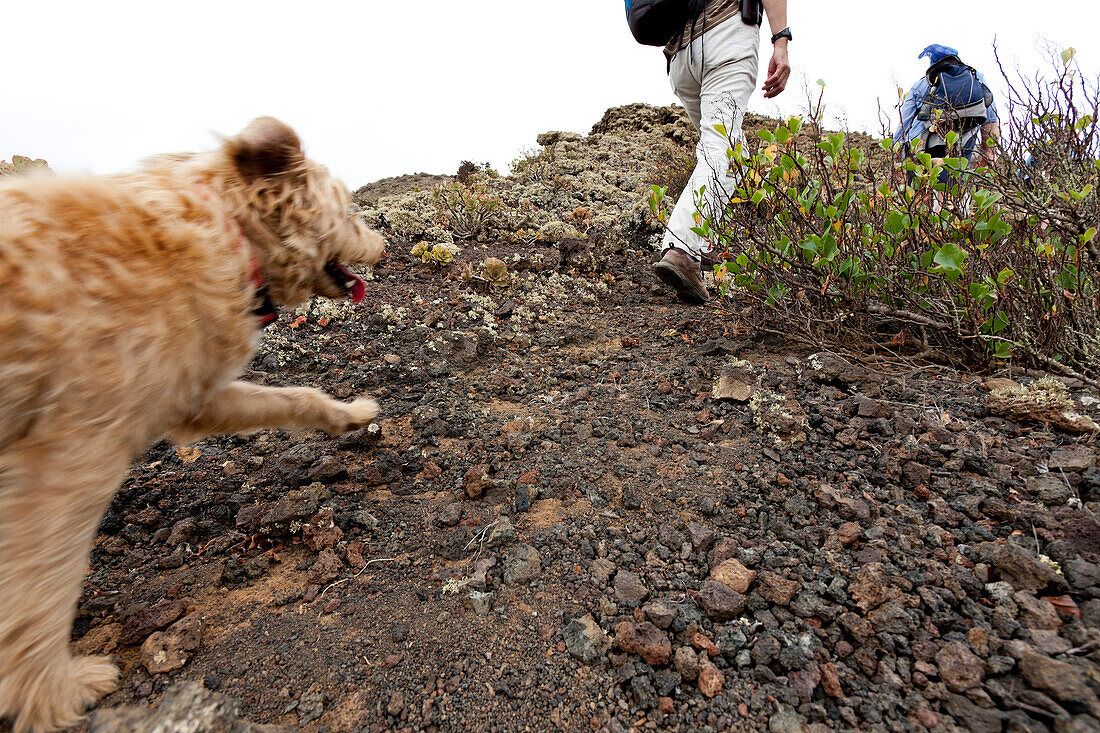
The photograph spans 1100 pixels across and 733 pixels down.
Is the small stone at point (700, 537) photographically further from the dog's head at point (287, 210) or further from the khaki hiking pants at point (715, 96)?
the khaki hiking pants at point (715, 96)

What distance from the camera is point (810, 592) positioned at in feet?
5.25

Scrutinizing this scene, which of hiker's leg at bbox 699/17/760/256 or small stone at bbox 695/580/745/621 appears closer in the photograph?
small stone at bbox 695/580/745/621

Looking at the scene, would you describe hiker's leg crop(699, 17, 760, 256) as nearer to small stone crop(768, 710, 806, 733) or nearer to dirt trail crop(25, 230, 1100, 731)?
dirt trail crop(25, 230, 1100, 731)

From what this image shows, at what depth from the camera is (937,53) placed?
5.36 meters

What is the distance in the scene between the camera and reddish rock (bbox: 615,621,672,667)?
148 cm

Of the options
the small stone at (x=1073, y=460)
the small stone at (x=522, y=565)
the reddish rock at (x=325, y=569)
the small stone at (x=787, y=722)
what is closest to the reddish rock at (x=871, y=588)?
the small stone at (x=787, y=722)

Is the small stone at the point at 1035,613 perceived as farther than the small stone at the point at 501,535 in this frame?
No

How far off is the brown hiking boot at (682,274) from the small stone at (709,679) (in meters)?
3.28


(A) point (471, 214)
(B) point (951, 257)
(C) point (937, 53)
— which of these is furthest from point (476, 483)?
(C) point (937, 53)

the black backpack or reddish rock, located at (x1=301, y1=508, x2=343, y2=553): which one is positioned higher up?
the black backpack

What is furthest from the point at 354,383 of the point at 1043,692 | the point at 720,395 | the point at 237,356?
the point at 1043,692

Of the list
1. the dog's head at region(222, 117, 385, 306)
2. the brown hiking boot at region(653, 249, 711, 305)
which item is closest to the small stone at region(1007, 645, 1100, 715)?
the dog's head at region(222, 117, 385, 306)

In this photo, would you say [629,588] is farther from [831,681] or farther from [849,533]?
[849,533]

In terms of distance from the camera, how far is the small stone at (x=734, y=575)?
1.66 m
